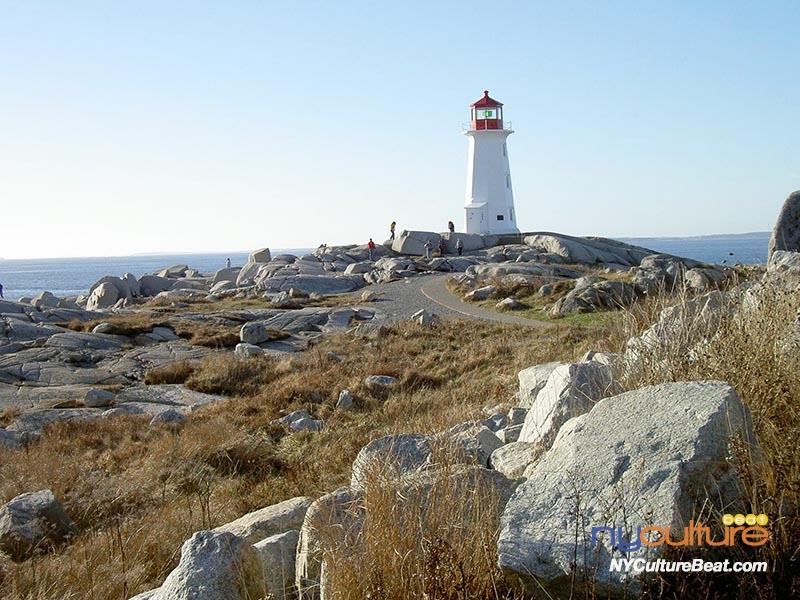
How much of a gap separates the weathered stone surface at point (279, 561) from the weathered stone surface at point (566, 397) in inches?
94.3

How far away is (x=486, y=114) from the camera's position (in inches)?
2376

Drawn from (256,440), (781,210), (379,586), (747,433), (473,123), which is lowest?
(256,440)

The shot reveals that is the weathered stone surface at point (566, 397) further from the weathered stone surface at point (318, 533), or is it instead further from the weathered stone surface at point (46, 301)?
the weathered stone surface at point (46, 301)

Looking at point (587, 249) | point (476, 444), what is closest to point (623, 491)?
point (476, 444)

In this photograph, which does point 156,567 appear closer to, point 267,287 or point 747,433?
point 747,433

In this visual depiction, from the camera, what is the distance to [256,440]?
40.1 feet

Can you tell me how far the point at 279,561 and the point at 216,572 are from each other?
0.56 m

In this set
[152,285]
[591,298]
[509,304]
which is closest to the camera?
[591,298]

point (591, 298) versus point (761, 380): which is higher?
point (761, 380)

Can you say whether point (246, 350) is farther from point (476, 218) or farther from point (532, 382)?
point (476, 218)

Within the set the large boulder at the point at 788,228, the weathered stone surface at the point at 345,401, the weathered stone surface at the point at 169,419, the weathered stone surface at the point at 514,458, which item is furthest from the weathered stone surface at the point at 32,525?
the large boulder at the point at 788,228

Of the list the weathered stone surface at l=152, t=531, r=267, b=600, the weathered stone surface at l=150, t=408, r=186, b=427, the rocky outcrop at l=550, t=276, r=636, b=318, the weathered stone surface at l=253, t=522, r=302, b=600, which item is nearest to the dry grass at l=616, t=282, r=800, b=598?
the weathered stone surface at l=253, t=522, r=302, b=600

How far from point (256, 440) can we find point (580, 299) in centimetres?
1459

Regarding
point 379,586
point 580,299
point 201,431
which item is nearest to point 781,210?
point 580,299
